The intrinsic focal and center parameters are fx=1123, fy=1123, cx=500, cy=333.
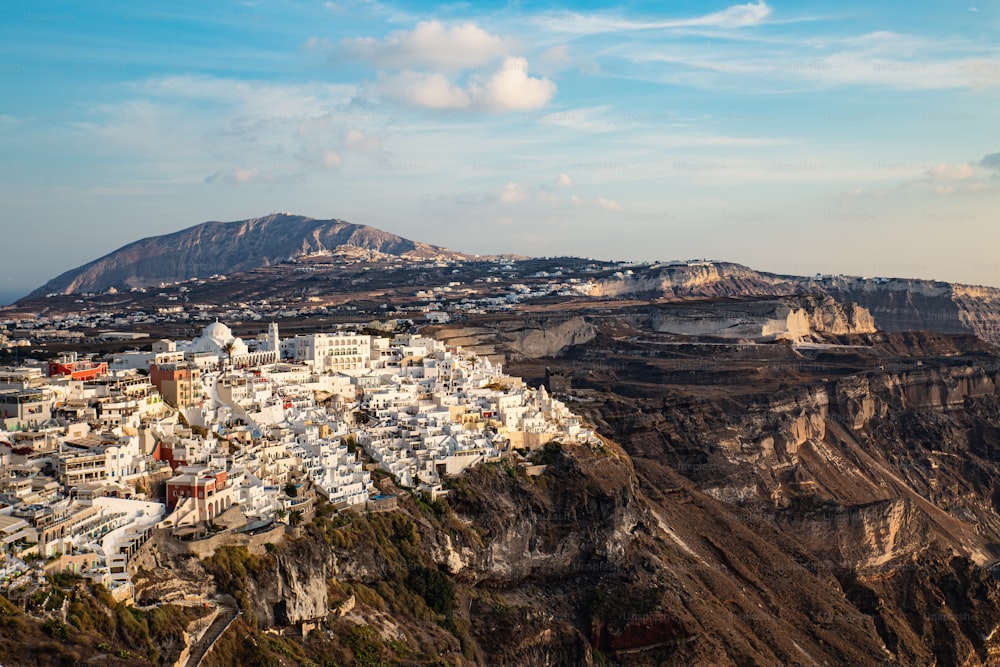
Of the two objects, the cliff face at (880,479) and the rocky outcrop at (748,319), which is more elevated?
the rocky outcrop at (748,319)

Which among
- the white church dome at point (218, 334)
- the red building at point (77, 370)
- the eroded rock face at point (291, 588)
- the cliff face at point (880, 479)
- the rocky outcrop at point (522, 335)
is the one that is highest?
the white church dome at point (218, 334)

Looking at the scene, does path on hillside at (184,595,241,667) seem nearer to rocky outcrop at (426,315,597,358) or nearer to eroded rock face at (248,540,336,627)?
eroded rock face at (248,540,336,627)

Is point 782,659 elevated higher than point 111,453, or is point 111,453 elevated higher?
point 111,453

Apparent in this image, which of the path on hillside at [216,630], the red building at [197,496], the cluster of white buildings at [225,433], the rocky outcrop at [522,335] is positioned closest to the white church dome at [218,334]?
the cluster of white buildings at [225,433]

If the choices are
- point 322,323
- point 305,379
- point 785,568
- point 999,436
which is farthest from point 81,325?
point 999,436

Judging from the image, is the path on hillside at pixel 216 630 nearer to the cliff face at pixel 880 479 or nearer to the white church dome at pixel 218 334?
the white church dome at pixel 218 334

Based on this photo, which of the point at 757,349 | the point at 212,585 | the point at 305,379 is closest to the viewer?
the point at 212,585

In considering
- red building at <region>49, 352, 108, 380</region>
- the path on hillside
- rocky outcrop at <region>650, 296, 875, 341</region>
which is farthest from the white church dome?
rocky outcrop at <region>650, 296, 875, 341</region>

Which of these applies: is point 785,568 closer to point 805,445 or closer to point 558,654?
point 558,654

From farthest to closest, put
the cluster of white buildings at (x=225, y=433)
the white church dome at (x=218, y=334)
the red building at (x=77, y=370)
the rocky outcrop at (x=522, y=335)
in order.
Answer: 1. the rocky outcrop at (x=522, y=335)
2. the white church dome at (x=218, y=334)
3. the red building at (x=77, y=370)
4. the cluster of white buildings at (x=225, y=433)
